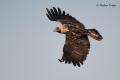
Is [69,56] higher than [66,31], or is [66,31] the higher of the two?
[66,31]

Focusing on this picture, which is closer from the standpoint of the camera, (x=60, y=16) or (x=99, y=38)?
(x=99, y=38)

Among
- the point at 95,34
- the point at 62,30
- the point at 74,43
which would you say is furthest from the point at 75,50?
the point at 95,34

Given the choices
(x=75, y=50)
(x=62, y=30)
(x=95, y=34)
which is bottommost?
(x=75, y=50)

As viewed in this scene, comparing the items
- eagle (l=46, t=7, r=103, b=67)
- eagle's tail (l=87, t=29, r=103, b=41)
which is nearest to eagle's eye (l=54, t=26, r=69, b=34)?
eagle (l=46, t=7, r=103, b=67)

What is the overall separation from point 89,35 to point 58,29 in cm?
137

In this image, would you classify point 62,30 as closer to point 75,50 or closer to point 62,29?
point 62,29

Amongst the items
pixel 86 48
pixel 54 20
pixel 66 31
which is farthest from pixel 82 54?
pixel 54 20

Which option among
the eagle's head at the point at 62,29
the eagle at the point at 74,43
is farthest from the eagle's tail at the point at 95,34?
the eagle's head at the point at 62,29

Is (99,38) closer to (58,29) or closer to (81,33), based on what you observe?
(81,33)

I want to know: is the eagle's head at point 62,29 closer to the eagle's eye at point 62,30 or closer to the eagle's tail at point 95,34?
the eagle's eye at point 62,30

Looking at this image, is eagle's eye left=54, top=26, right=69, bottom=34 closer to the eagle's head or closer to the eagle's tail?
the eagle's head

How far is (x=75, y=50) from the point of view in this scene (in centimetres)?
1096

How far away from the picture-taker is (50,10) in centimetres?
1224

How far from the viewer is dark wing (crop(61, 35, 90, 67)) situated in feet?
35.5
